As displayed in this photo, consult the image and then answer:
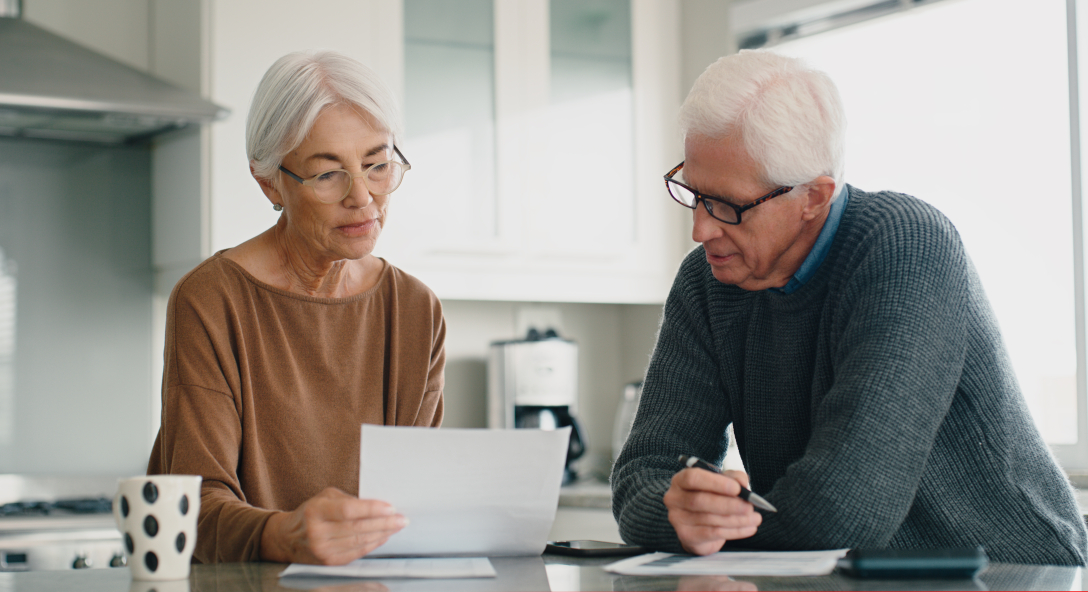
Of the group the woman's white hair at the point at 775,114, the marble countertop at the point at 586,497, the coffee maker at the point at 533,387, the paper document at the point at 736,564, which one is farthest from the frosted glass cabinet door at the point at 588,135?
the paper document at the point at 736,564

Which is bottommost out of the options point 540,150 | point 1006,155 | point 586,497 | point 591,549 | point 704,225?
point 586,497

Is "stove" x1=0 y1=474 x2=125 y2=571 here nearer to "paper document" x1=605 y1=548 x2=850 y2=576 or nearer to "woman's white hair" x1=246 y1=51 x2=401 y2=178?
"woman's white hair" x1=246 y1=51 x2=401 y2=178

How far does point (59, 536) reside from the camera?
225 cm

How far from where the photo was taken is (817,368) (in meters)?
1.28

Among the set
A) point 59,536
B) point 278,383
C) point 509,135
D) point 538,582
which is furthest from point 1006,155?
point 59,536

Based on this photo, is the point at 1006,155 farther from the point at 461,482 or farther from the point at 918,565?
the point at 461,482

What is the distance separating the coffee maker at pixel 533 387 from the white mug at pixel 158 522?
205 centimetres

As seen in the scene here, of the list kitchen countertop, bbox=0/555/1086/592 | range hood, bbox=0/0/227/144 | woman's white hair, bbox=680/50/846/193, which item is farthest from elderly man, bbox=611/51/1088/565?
range hood, bbox=0/0/227/144

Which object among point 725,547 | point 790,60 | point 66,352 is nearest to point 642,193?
point 66,352

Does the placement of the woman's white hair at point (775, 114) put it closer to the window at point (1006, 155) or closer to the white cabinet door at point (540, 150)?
the window at point (1006, 155)

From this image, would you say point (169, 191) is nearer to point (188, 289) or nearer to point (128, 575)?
point (188, 289)

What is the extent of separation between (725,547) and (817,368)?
0.26 metres

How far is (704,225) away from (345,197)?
0.48 meters

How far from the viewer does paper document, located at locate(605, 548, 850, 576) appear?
0.96 m
